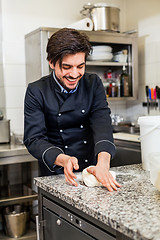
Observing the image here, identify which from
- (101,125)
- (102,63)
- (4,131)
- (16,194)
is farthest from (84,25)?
(101,125)

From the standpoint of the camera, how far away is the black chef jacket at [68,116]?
1.64 m

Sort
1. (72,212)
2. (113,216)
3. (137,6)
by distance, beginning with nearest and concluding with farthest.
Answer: (113,216)
(72,212)
(137,6)

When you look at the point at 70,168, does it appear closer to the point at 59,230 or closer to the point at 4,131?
the point at 59,230

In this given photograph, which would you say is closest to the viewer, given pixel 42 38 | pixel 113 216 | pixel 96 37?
pixel 113 216

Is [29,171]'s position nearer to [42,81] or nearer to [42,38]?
[42,38]

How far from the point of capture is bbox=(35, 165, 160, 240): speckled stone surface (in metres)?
0.92

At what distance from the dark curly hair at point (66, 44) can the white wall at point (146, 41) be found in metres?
2.07

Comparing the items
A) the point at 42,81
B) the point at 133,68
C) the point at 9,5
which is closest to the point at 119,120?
the point at 133,68

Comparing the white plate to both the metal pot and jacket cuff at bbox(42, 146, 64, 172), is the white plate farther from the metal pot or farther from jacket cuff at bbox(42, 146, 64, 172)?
jacket cuff at bbox(42, 146, 64, 172)

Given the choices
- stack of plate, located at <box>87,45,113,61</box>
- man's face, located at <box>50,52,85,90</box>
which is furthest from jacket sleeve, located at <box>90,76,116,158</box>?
stack of plate, located at <box>87,45,113,61</box>

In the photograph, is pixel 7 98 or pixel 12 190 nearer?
pixel 12 190

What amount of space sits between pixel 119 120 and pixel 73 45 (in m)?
2.40

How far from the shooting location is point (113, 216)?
39.3 inches

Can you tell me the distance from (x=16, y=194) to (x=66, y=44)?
1787mm
